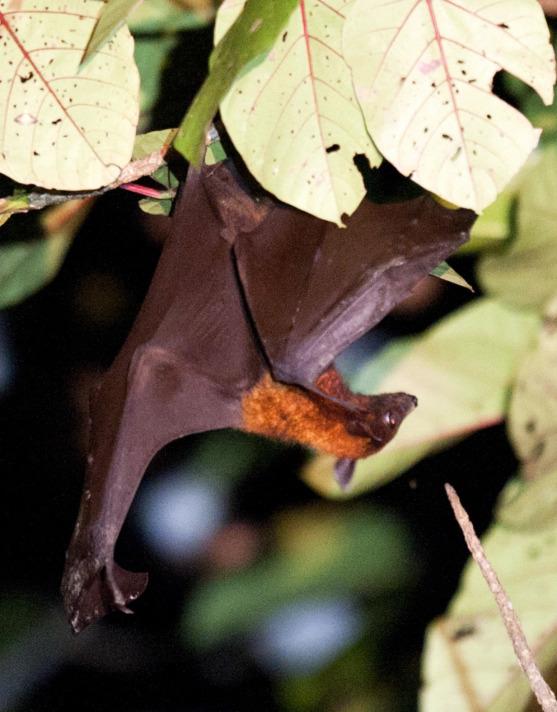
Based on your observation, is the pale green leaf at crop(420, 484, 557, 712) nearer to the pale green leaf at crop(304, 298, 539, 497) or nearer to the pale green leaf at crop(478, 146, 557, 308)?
the pale green leaf at crop(304, 298, 539, 497)

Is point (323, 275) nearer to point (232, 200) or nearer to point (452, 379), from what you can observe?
point (232, 200)

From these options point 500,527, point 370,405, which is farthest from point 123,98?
point 500,527

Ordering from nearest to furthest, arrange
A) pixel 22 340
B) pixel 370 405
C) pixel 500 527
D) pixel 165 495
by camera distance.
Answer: pixel 370 405
pixel 500 527
pixel 22 340
pixel 165 495

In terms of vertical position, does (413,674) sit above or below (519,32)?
below

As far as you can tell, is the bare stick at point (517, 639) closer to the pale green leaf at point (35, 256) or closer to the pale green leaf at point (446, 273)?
the pale green leaf at point (446, 273)

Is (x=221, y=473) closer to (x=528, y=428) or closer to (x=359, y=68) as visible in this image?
(x=528, y=428)

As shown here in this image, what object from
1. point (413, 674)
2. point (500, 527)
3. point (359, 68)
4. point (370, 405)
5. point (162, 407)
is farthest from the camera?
point (413, 674)

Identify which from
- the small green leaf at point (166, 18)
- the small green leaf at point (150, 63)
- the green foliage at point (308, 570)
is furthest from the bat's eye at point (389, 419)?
the green foliage at point (308, 570)
